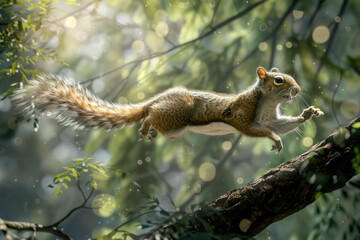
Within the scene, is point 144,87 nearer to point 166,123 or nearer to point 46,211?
point 166,123

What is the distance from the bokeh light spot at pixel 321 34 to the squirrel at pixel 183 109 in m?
0.42

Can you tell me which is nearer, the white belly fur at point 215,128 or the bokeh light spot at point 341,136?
the bokeh light spot at point 341,136

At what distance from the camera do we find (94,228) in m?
1.67

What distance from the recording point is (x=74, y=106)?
1.47 metres

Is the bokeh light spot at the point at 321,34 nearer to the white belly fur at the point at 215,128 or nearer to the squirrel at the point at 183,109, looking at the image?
the squirrel at the point at 183,109

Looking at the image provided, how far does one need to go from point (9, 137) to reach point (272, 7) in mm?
1251

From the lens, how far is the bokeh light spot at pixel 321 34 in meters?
1.68

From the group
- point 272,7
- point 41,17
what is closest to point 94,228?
point 41,17

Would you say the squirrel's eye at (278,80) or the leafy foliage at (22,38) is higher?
the squirrel's eye at (278,80)

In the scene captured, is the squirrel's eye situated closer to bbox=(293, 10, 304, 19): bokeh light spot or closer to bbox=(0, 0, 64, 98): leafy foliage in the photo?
bbox=(293, 10, 304, 19): bokeh light spot

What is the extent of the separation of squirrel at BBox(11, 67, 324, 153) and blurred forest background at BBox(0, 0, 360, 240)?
20cm

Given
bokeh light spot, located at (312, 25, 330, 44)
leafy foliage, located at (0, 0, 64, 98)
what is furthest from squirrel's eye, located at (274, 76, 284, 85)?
leafy foliage, located at (0, 0, 64, 98)

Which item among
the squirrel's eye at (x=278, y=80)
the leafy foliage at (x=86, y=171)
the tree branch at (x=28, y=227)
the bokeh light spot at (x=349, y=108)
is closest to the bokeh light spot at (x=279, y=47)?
the bokeh light spot at (x=349, y=108)

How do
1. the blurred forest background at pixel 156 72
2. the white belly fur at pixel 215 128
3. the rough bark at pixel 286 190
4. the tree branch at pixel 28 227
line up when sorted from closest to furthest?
the tree branch at pixel 28 227 < the rough bark at pixel 286 190 < the white belly fur at pixel 215 128 < the blurred forest background at pixel 156 72
